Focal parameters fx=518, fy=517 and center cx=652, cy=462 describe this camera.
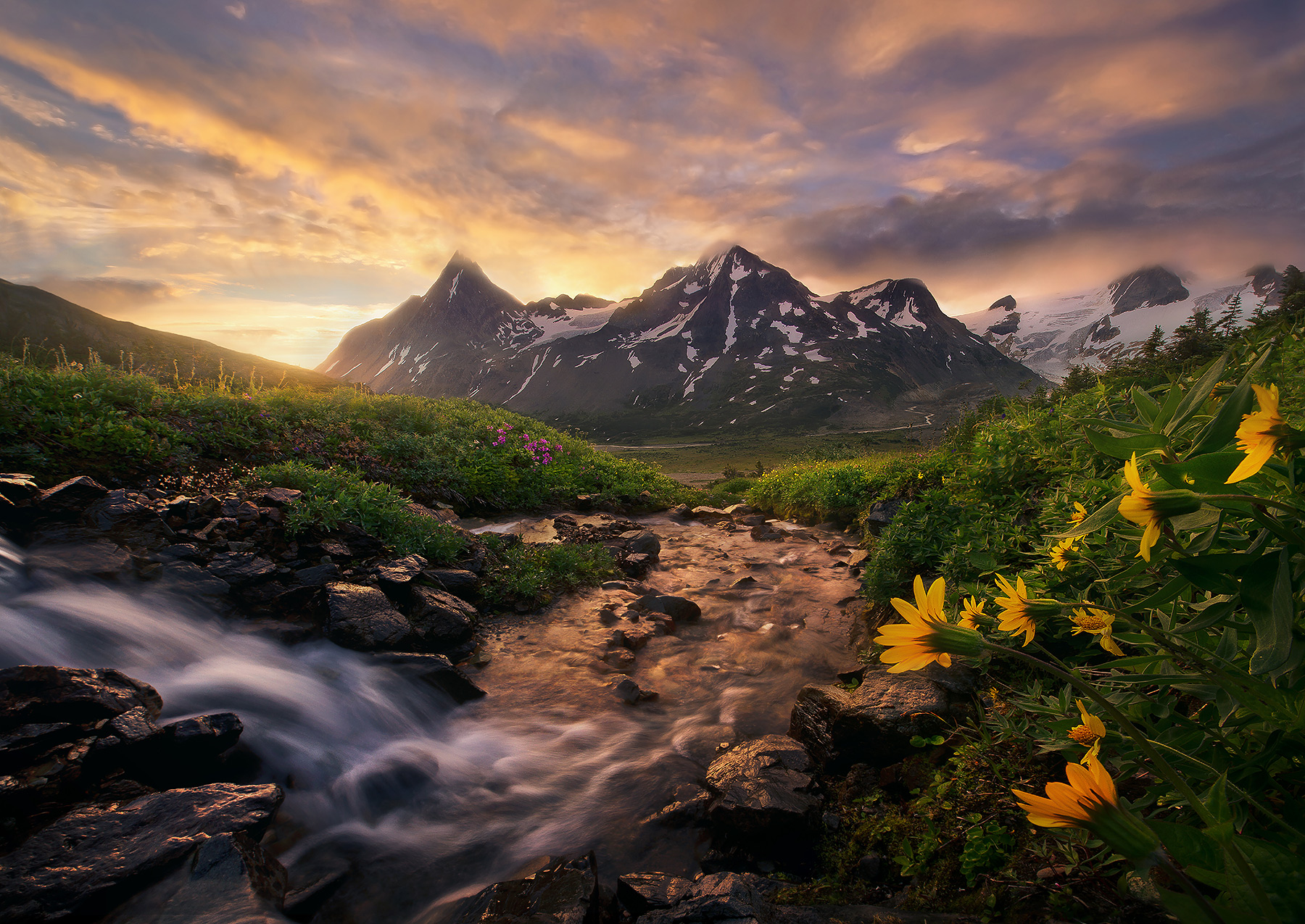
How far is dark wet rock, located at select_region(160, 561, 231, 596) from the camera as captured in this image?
5238mm

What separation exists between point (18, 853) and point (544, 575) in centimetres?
537

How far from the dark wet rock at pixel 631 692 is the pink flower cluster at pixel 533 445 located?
901cm

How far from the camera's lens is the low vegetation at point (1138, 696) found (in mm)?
1068

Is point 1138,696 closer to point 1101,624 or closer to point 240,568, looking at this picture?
point 1101,624

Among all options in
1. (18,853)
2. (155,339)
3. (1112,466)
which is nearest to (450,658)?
(18,853)

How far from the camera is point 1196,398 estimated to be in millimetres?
1429

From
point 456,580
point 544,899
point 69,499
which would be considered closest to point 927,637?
point 544,899

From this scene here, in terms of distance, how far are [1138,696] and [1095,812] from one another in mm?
941

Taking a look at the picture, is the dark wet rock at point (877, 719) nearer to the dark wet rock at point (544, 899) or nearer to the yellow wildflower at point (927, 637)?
the dark wet rock at point (544, 899)

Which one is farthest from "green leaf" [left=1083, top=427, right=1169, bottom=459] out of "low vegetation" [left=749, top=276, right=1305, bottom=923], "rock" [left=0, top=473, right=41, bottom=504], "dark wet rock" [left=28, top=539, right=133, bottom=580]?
"rock" [left=0, top=473, right=41, bottom=504]

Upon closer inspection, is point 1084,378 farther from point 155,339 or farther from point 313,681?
point 155,339

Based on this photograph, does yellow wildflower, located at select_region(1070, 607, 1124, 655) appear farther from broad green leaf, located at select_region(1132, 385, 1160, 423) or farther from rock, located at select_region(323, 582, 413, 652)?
rock, located at select_region(323, 582, 413, 652)

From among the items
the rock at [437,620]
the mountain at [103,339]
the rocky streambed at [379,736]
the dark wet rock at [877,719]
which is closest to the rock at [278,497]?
the rocky streambed at [379,736]

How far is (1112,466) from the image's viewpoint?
169 inches
